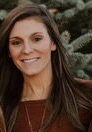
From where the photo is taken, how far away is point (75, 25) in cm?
636

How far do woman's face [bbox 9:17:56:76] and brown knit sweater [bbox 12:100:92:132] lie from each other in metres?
0.22

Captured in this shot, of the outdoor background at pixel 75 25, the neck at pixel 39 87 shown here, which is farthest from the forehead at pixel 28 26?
the outdoor background at pixel 75 25

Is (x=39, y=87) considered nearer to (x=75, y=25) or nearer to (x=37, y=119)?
(x=37, y=119)

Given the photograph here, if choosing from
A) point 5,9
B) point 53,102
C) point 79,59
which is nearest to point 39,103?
point 53,102

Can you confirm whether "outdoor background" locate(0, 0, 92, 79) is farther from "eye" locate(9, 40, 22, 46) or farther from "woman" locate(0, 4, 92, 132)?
"eye" locate(9, 40, 22, 46)

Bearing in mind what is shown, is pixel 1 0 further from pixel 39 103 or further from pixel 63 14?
pixel 39 103

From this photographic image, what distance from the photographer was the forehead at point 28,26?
4625 millimetres

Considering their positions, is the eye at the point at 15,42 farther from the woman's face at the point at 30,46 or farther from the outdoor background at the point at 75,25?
the outdoor background at the point at 75,25

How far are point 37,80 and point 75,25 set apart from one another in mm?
1680

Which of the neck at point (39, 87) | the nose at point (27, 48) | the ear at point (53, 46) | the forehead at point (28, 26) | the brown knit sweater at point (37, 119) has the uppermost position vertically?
the forehead at point (28, 26)

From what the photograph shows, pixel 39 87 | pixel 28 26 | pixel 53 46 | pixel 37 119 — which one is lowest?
pixel 37 119

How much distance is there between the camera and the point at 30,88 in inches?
190

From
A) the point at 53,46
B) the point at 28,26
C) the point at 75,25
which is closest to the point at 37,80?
the point at 53,46

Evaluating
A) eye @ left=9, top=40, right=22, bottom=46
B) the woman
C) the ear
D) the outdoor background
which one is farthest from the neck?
the outdoor background
